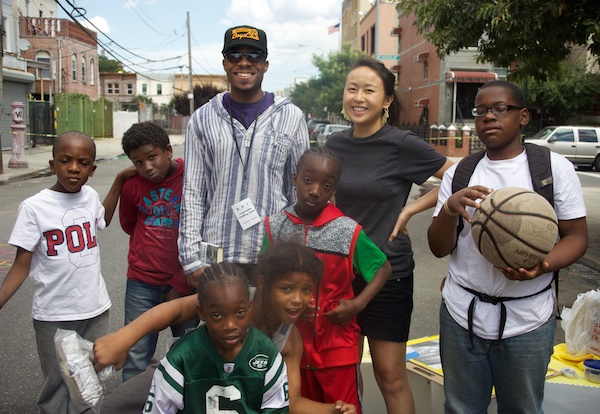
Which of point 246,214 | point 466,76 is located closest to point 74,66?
point 466,76

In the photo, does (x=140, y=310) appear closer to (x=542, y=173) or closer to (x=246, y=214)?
(x=246, y=214)

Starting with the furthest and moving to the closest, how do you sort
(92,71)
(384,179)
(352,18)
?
(352,18)
(92,71)
(384,179)

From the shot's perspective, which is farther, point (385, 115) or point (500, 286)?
point (385, 115)

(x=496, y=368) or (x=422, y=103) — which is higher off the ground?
(x=422, y=103)

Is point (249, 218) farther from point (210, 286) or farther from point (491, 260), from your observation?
point (491, 260)

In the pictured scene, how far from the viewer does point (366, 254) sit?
2746 mm

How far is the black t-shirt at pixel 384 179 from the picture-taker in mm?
2994

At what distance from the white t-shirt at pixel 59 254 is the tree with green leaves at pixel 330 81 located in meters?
41.0

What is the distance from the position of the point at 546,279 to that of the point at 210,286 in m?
1.41

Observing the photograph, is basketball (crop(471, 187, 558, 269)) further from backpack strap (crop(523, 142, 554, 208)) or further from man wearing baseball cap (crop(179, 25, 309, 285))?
man wearing baseball cap (crop(179, 25, 309, 285))

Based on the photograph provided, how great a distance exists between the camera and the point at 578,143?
904 inches

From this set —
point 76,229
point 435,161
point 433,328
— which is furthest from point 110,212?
point 433,328

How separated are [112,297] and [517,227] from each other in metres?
4.86

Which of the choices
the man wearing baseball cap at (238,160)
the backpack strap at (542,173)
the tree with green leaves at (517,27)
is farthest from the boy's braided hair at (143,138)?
the tree with green leaves at (517,27)
